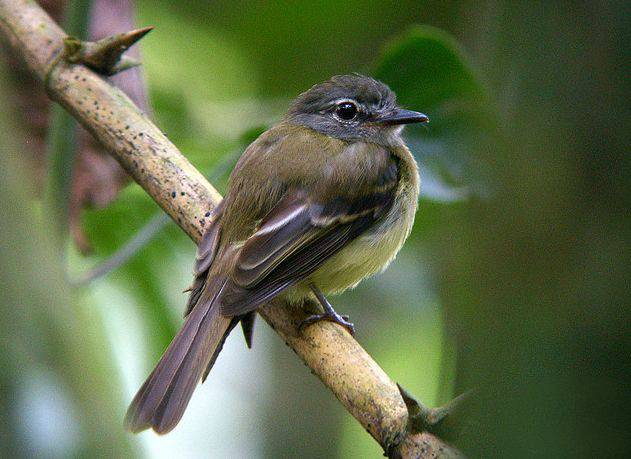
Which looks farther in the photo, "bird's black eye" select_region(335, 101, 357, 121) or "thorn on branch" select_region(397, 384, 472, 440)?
"bird's black eye" select_region(335, 101, 357, 121)

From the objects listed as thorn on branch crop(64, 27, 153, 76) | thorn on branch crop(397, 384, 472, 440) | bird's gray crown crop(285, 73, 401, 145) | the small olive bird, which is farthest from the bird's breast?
thorn on branch crop(397, 384, 472, 440)

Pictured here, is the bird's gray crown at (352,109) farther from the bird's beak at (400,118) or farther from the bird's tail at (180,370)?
the bird's tail at (180,370)

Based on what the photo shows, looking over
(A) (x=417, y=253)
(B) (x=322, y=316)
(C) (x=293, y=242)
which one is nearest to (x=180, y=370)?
(B) (x=322, y=316)

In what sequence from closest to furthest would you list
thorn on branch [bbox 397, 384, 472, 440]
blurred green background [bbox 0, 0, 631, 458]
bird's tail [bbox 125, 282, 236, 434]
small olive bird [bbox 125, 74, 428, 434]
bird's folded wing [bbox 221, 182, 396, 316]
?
blurred green background [bbox 0, 0, 631, 458], thorn on branch [bbox 397, 384, 472, 440], bird's tail [bbox 125, 282, 236, 434], small olive bird [bbox 125, 74, 428, 434], bird's folded wing [bbox 221, 182, 396, 316]

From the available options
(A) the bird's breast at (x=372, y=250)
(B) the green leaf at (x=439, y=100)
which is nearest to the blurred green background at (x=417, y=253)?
(B) the green leaf at (x=439, y=100)

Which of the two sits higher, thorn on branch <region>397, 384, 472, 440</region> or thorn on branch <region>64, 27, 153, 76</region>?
thorn on branch <region>64, 27, 153, 76</region>

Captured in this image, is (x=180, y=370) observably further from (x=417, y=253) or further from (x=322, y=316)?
(x=417, y=253)

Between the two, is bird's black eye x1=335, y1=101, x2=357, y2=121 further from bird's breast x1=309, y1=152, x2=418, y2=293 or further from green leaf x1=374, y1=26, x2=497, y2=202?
bird's breast x1=309, y1=152, x2=418, y2=293

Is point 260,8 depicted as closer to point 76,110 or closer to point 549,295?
point 76,110
